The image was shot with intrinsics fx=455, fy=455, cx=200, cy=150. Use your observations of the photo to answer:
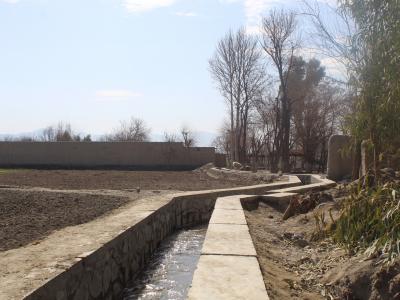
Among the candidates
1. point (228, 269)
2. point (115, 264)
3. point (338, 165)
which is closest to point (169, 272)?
point (115, 264)

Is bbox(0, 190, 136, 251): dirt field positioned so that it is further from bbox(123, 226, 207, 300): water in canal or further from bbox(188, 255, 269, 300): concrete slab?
bbox(188, 255, 269, 300): concrete slab

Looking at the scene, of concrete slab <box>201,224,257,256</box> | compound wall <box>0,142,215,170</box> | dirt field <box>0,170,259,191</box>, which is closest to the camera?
concrete slab <box>201,224,257,256</box>

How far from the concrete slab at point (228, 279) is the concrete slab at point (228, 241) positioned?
0.20 metres

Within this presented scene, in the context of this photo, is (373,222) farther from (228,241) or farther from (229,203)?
(229,203)

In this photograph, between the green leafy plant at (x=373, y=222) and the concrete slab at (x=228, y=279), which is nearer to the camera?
the concrete slab at (x=228, y=279)

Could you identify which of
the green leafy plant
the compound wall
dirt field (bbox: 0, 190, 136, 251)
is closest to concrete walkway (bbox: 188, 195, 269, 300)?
the green leafy plant

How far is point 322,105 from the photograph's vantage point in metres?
35.0

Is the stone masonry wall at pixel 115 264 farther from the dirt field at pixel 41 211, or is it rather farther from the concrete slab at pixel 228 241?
the concrete slab at pixel 228 241

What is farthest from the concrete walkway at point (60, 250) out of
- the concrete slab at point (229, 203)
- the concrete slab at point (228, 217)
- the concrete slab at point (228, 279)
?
the concrete slab at point (229, 203)

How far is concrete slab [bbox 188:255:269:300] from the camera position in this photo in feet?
11.1

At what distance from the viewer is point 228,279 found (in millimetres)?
3740

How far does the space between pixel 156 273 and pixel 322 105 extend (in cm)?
3048

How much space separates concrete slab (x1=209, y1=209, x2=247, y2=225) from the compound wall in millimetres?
19349

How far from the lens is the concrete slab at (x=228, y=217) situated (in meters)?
6.61
